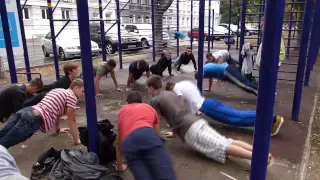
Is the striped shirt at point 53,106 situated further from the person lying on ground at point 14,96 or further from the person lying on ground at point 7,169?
the person lying on ground at point 7,169

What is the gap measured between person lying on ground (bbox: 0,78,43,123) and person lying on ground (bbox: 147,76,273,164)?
5.59ft

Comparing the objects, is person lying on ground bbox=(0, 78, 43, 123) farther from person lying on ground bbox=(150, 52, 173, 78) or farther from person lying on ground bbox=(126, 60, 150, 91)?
person lying on ground bbox=(150, 52, 173, 78)

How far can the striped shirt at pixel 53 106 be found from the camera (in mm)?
3287

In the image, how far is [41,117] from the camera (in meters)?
3.24

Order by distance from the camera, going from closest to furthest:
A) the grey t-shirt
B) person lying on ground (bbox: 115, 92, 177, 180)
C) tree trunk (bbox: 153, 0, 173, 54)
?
1. person lying on ground (bbox: 115, 92, 177, 180)
2. the grey t-shirt
3. tree trunk (bbox: 153, 0, 173, 54)

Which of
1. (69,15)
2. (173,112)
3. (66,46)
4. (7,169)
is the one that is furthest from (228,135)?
(69,15)

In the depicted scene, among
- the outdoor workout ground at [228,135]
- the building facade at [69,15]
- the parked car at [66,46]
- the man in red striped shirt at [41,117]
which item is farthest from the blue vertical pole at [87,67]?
the parked car at [66,46]

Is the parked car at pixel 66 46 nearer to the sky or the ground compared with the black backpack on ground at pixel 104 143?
nearer to the sky

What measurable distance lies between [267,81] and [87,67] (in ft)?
5.45

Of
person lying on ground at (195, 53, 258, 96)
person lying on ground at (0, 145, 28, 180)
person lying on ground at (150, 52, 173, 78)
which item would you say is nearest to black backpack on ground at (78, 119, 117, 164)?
→ person lying on ground at (0, 145, 28, 180)

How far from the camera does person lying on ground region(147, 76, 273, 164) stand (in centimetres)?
312

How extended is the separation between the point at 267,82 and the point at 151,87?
63.1 inches

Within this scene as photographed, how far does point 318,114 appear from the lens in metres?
5.21

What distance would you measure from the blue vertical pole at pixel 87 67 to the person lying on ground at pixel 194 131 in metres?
0.74
